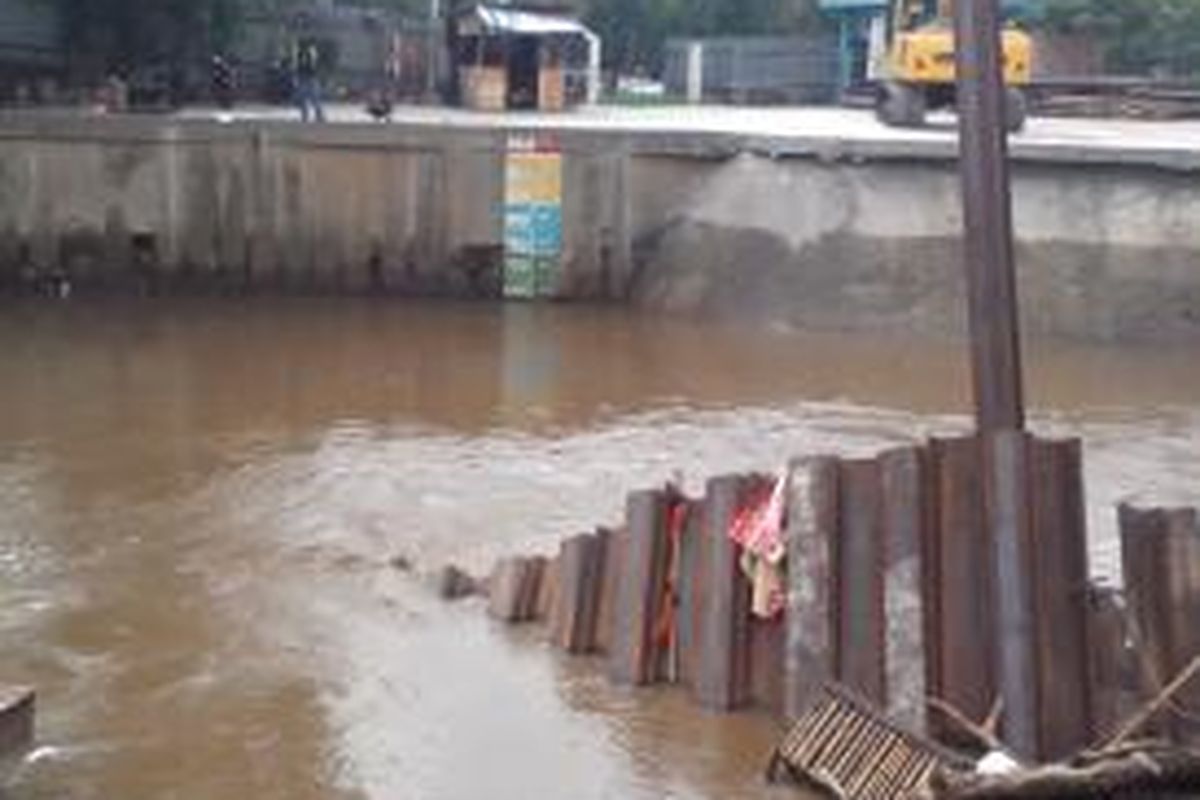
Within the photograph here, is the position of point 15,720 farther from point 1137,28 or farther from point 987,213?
point 1137,28

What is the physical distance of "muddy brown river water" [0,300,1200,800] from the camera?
14086 millimetres

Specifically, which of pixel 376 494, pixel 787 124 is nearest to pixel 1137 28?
pixel 787 124

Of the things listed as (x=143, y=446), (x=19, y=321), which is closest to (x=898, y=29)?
(x=19, y=321)

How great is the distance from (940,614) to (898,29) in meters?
37.0

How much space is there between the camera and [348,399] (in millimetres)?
28234

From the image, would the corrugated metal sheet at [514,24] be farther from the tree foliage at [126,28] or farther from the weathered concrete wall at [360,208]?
the weathered concrete wall at [360,208]

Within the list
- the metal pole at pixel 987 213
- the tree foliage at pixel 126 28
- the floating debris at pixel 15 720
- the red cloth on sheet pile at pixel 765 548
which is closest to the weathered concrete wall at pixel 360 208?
the tree foliage at pixel 126 28

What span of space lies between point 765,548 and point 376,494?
29.4 ft

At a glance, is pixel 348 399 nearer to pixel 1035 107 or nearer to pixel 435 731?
pixel 435 731

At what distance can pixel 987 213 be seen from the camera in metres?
12.5

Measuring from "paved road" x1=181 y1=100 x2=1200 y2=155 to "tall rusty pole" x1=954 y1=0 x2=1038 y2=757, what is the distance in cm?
2271

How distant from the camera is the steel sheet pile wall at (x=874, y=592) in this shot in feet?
41.9

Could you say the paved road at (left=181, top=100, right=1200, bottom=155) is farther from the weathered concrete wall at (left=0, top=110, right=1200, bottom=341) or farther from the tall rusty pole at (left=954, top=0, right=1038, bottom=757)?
the tall rusty pole at (left=954, top=0, right=1038, bottom=757)

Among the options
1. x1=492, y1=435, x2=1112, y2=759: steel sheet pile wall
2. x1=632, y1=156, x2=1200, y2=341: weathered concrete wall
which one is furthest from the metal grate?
x1=632, y1=156, x2=1200, y2=341: weathered concrete wall
